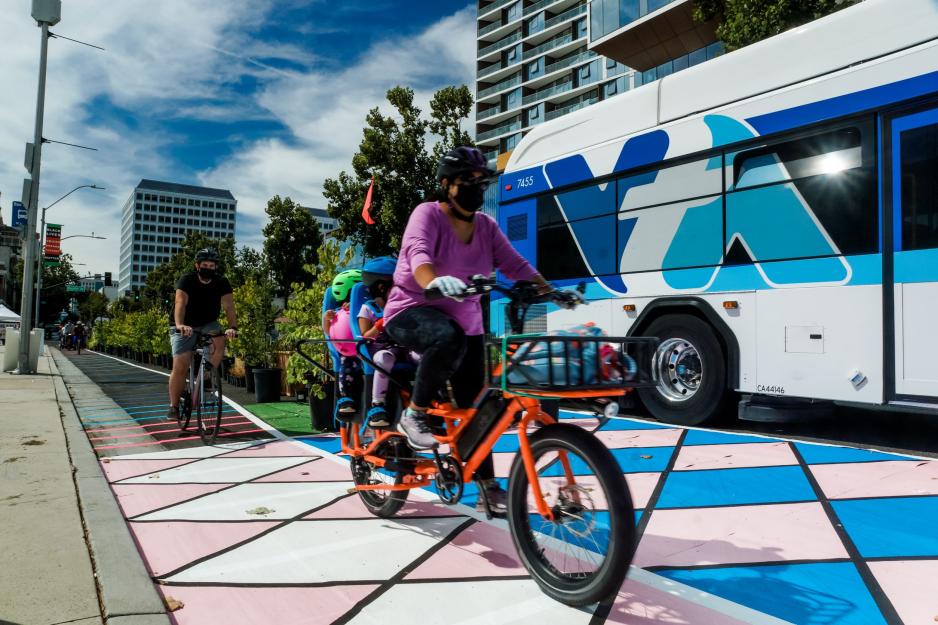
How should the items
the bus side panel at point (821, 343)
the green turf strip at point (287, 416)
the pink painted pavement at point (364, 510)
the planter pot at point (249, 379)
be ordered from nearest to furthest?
1. the pink painted pavement at point (364, 510)
2. the bus side panel at point (821, 343)
3. the green turf strip at point (287, 416)
4. the planter pot at point (249, 379)

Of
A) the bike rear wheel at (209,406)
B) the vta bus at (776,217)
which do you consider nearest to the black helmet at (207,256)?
the bike rear wheel at (209,406)

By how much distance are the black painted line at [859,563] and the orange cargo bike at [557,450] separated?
0.99 meters

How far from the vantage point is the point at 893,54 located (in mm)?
5066

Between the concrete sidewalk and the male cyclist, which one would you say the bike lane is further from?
the male cyclist

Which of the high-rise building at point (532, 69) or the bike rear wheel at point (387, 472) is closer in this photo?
the bike rear wheel at point (387, 472)

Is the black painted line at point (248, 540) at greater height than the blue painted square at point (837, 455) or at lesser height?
lesser

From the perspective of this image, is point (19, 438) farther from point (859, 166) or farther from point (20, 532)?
point (859, 166)

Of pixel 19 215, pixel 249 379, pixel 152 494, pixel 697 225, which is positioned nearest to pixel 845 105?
pixel 697 225

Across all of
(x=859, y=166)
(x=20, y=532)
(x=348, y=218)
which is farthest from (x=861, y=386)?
(x=348, y=218)

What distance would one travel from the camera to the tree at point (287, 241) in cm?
2825

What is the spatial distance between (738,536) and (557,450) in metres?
1.33

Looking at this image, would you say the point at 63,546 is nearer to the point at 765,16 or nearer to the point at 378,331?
the point at 378,331

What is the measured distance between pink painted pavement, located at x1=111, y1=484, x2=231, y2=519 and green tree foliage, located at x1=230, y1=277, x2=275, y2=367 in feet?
20.4

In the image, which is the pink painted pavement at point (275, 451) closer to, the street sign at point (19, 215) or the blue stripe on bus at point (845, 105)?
the blue stripe on bus at point (845, 105)
